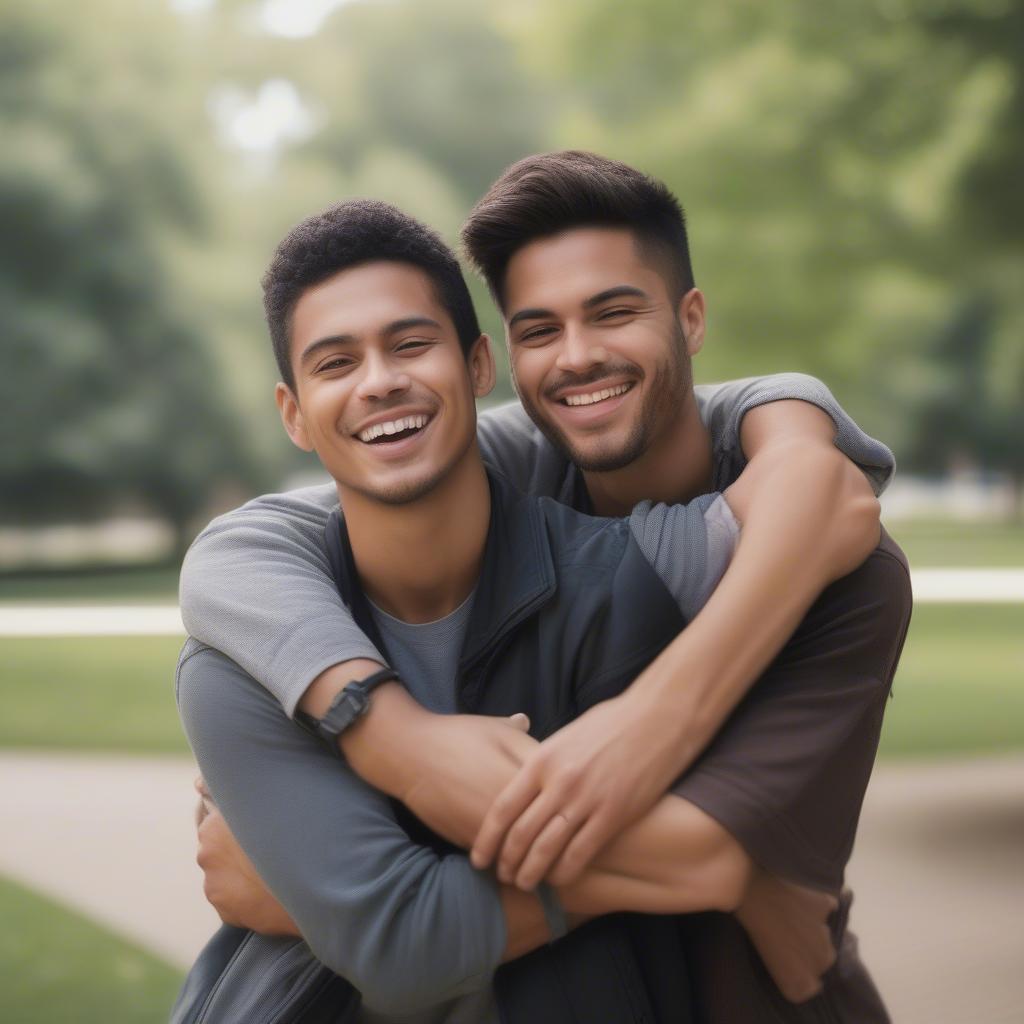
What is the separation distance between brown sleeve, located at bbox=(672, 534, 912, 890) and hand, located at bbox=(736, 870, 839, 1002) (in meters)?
0.05

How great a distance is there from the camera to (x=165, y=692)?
1070 cm

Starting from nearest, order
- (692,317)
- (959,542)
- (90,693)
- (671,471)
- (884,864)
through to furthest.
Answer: (671,471) < (692,317) < (884,864) < (90,693) < (959,542)

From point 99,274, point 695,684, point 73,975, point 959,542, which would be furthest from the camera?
point 959,542

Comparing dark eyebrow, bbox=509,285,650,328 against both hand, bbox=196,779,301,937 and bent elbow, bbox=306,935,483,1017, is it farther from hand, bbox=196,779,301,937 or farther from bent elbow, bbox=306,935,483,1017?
bent elbow, bbox=306,935,483,1017

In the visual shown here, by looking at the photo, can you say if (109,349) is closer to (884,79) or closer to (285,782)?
(884,79)

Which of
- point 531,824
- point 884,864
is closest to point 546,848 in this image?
point 531,824

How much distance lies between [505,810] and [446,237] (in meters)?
1.00

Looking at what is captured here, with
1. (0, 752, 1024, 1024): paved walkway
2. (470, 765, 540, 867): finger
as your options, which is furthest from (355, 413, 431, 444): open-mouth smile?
(0, 752, 1024, 1024): paved walkway

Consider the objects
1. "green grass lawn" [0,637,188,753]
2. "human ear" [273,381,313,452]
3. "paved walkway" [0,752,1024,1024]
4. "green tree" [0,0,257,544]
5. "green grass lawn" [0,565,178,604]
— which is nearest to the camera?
"human ear" [273,381,313,452]

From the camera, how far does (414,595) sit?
88.0 inches

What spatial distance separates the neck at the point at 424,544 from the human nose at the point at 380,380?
16 cm

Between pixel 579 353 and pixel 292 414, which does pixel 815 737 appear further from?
pixel 292 414

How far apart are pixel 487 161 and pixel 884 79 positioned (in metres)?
17.0

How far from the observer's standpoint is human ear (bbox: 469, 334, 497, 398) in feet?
7.78
